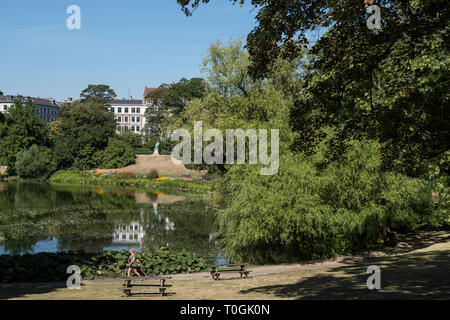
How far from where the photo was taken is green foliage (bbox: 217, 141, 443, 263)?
66.4ft

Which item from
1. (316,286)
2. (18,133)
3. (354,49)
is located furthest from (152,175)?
(354,49)

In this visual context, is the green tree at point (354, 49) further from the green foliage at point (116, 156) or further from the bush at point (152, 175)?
the green foliage at point (116, 156)

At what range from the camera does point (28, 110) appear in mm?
84812

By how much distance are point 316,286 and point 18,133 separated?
79.9 metres

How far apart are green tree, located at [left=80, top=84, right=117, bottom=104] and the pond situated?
73.3 m

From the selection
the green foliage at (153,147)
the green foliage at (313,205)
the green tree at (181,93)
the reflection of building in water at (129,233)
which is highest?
the green tree at (181,93)

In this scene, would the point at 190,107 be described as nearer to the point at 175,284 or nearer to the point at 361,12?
A: the point at 175,284

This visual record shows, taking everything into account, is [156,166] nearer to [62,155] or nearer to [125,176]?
[125,176]

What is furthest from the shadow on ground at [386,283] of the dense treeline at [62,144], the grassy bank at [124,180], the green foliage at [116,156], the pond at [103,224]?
the green foliage at [116,156]

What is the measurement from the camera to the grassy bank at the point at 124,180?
6581 cm

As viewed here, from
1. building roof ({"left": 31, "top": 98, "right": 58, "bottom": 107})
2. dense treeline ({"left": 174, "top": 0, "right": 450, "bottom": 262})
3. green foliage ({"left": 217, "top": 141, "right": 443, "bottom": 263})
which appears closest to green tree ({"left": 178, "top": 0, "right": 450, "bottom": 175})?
dense treeline ({"left": 174, "top": 0, "right": 450, "bottom": 262})

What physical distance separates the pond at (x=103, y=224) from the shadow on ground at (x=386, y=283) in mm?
9073
